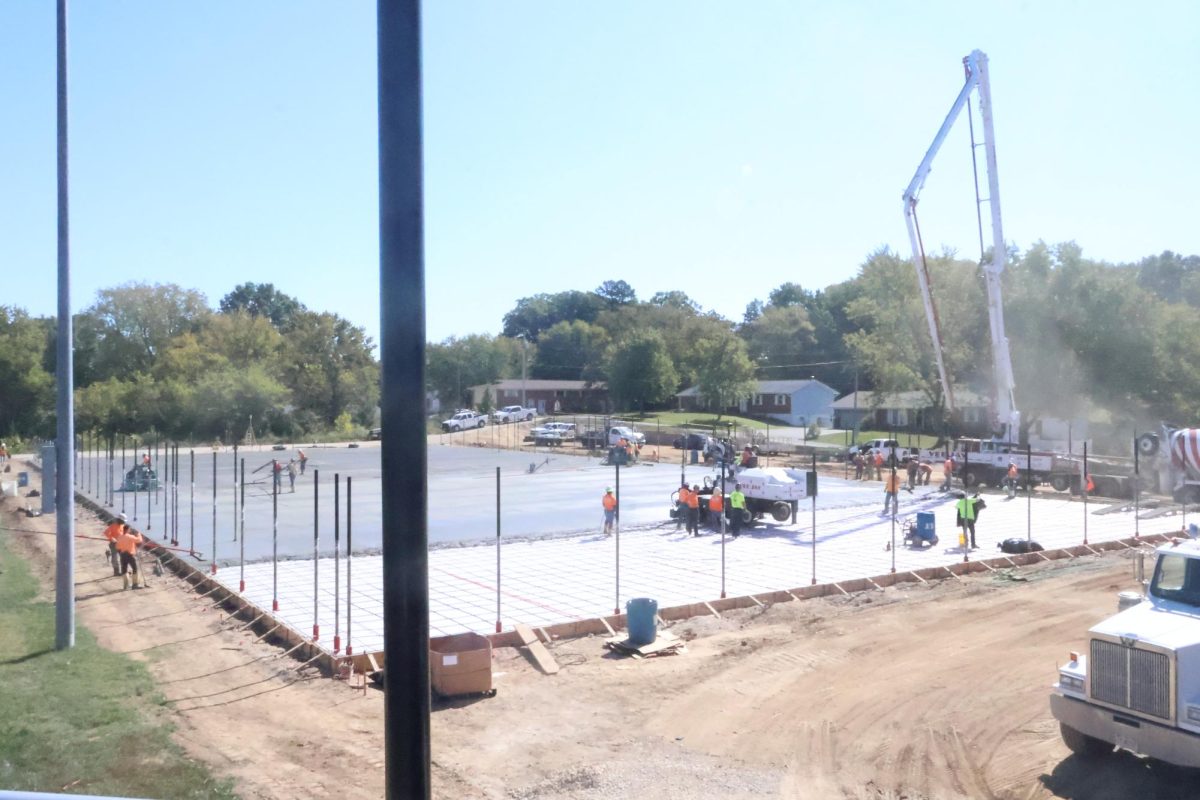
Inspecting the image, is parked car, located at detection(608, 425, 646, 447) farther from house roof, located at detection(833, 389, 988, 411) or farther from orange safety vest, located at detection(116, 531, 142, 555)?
orange safety vest, located at detection(116, 531, 142, 555)


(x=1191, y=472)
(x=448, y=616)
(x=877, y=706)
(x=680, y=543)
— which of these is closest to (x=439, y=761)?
(x=877, y=706)

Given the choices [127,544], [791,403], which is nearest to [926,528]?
[127,544]

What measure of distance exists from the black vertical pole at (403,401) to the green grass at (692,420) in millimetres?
74780

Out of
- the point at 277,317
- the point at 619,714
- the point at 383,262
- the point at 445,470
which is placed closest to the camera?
the point at 383,262

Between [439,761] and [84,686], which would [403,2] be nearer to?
[439,761]

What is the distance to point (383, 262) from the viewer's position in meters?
4.05

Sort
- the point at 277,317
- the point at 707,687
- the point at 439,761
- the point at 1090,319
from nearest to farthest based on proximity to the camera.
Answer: the point at 439,761
the point at 707,687
the point at 1090,319
the point at 277,317

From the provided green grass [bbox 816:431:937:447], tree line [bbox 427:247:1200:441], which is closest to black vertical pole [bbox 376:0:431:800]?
tree line [bbox 427:247:1200:441]

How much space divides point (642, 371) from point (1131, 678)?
86.9 meters

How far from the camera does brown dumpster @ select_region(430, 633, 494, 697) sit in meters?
12.1

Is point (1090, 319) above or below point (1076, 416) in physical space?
above

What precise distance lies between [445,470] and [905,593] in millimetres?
34320

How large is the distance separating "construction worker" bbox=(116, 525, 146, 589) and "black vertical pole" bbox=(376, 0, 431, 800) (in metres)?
18.3

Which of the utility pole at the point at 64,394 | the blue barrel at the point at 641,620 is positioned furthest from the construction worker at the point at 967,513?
the utility pole at the point at 64,394
